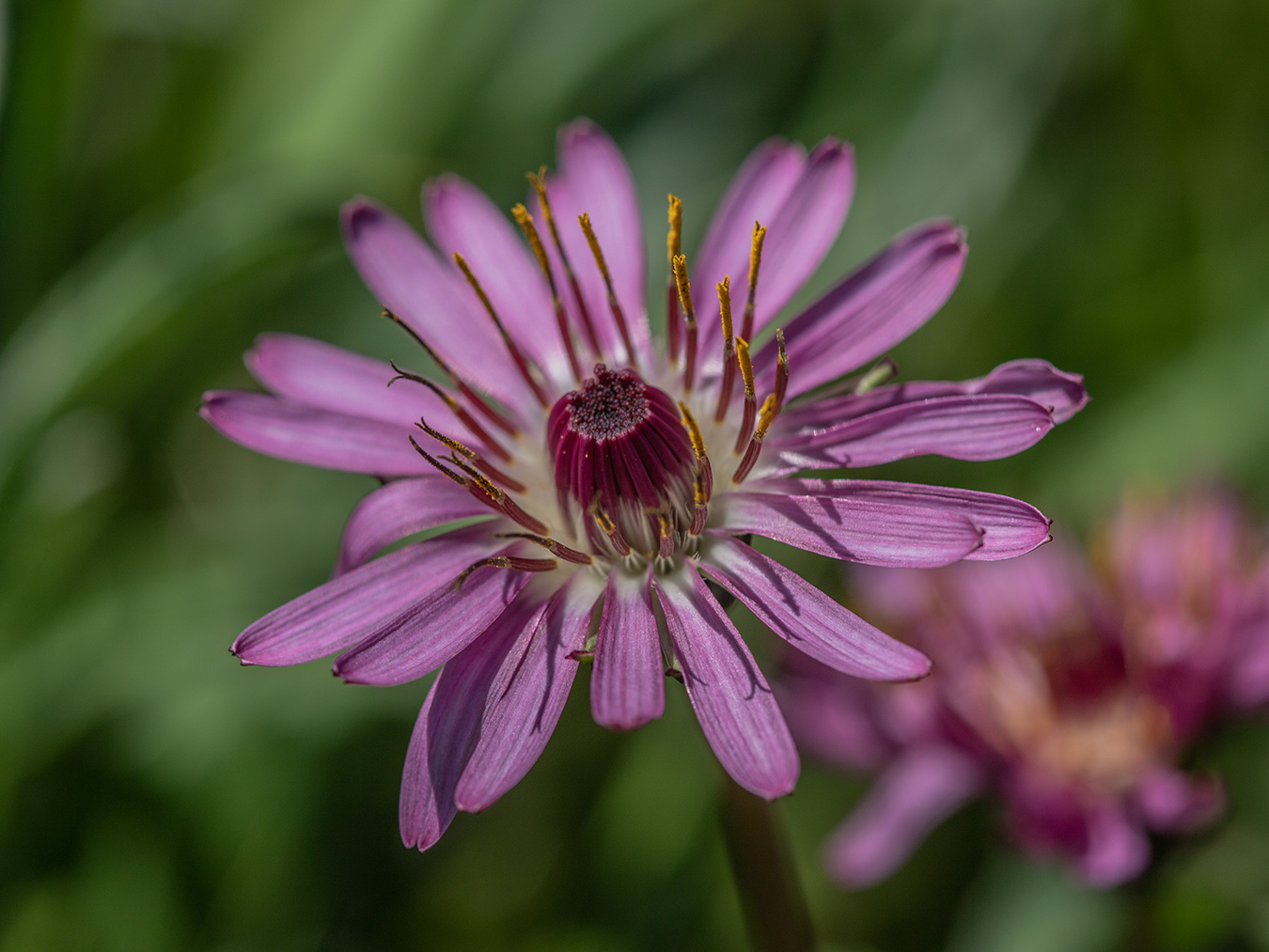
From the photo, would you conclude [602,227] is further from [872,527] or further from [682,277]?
[872,527]

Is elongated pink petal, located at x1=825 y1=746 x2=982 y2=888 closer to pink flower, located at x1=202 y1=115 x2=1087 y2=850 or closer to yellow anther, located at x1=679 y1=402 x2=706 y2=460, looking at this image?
pink flower, located at x1=202 y1=115 x2=1087 y2=850

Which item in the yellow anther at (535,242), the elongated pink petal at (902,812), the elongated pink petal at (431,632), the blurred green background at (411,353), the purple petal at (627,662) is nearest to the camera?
the purple petal at (627,662)

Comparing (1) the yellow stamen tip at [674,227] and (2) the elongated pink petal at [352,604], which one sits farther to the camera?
(1) the yellow stamen tip at [674,227]

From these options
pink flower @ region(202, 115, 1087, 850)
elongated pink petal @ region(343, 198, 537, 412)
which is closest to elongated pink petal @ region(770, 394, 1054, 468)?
pink flower @ region(202, 115, 1087, 850)

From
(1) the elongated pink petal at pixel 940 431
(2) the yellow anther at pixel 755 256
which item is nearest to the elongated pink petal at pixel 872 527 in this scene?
(1) the elongated pink petal at pixel 940 431

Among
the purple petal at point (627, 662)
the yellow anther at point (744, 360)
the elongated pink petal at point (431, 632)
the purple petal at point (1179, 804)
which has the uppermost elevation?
the yellow anther at point (744, 360)

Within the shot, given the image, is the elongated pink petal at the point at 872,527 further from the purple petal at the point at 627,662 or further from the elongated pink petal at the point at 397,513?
the elongated pink petal at the point at 397,513
